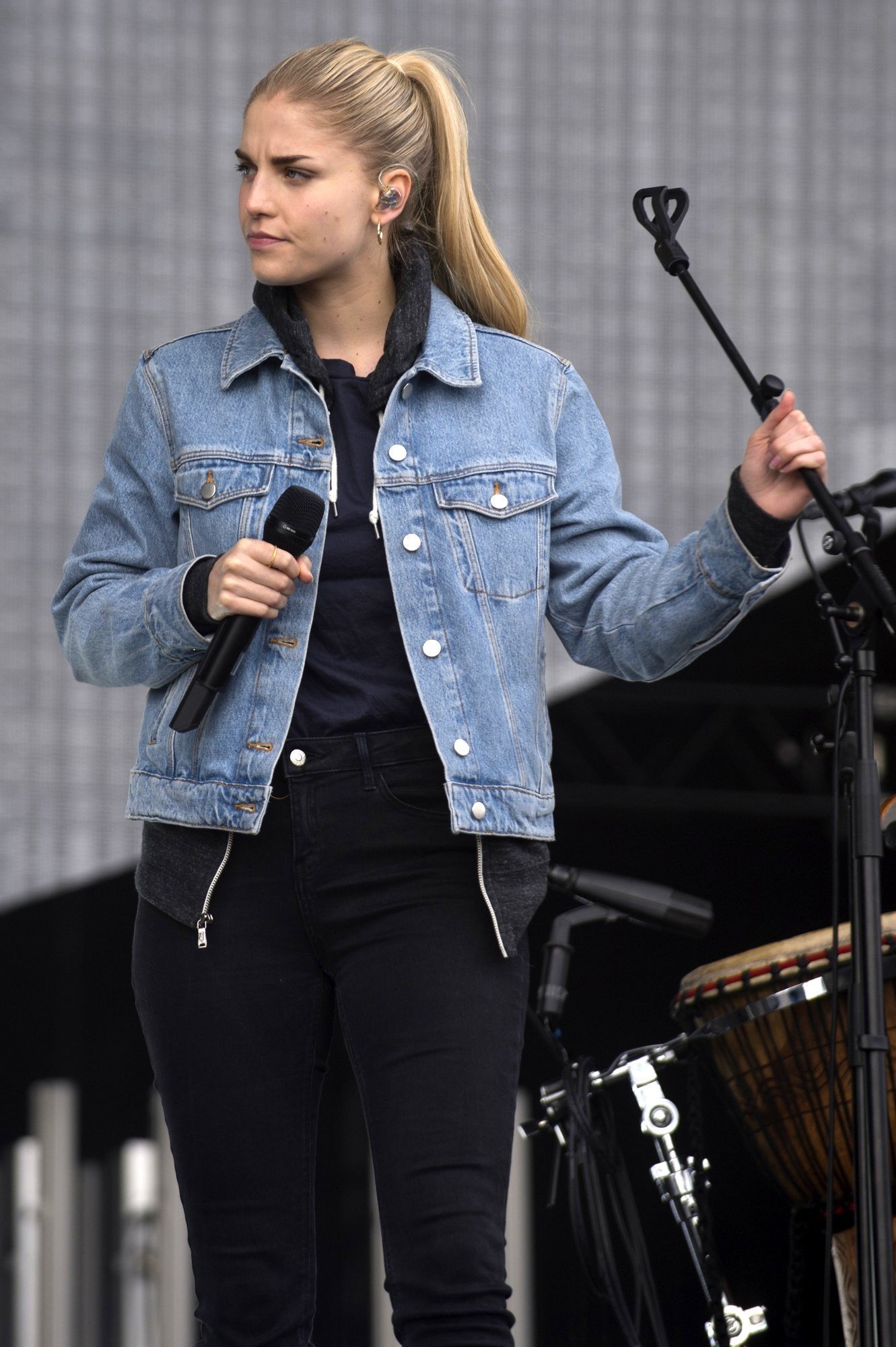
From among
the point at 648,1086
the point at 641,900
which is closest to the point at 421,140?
the point at 641,900

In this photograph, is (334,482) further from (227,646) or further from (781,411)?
(781,411)

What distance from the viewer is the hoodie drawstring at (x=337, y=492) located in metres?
1.44

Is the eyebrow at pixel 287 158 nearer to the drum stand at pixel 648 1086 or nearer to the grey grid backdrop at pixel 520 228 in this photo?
the drum stand at pixel 648 1086

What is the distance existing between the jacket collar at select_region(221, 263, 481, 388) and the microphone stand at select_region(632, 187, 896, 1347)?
0.19 meters

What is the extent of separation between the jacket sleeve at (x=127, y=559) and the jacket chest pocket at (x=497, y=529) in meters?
0.23

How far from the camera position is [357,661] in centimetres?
142

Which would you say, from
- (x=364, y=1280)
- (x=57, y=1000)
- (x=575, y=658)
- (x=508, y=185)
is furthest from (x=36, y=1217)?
(x=575, y=658)

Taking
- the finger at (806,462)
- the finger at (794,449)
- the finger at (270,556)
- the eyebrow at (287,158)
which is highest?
the eyebrow at (287,158)

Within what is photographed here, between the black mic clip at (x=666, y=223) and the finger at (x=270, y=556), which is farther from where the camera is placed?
the black mic clip at (x=666, y=223)

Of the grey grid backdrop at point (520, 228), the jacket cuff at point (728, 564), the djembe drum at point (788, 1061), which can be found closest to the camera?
the jacket cuff at point (728, 564)

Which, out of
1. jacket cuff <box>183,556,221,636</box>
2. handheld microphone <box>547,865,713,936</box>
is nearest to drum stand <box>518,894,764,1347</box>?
handheld microphone <box>547,865,713,936</box>

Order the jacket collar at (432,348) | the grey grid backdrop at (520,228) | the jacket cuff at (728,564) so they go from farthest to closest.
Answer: the grey grid backdrop at (520,228), the jacket collar at (432,348), the jacket cuff at (728,564)

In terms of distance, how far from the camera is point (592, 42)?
4.21 metres

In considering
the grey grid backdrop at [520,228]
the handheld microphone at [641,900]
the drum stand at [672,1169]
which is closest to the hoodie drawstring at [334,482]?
the handheld microphone at [641,900]
